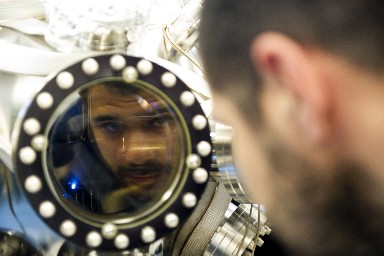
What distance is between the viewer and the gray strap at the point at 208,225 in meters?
0.53

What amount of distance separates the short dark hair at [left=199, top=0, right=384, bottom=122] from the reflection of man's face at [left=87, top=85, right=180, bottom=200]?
6 centimetres

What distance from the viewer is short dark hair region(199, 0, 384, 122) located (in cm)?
42

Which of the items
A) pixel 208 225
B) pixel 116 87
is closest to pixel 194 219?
pixel 208 225

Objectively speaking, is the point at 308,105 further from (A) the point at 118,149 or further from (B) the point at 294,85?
(A) the point at 118,149

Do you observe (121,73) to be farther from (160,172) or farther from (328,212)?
(328,212)

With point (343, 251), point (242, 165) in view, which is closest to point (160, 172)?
point (242, 165)

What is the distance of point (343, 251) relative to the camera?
1.61ft

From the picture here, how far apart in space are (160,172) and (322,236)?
149 millimetres

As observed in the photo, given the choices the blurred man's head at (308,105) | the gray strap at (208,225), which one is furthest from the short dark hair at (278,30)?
the gray strap at (208,225)

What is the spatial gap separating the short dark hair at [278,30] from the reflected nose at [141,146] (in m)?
0.07

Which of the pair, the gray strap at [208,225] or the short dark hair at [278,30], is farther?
the gray strap at [208,225]

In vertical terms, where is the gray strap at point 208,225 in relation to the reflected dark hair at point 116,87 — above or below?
below

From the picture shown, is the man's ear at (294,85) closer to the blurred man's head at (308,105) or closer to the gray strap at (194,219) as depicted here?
the blurred man's head at (308,105)

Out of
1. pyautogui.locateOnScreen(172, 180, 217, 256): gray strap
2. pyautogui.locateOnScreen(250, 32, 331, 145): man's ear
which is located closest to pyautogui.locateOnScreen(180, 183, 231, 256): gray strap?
pyautogui.locateOnScreen(172, 180, 217, 256): gray strap
